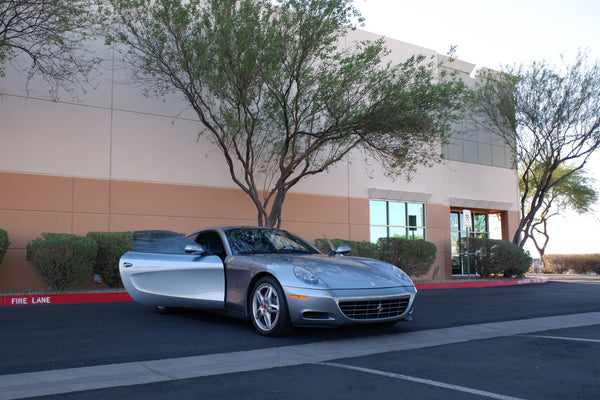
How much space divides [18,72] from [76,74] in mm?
1368

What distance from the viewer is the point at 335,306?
5.79 m

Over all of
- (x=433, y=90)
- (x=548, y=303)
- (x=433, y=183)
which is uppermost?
(x=433, y=90)

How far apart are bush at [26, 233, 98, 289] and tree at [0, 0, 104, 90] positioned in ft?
13.3

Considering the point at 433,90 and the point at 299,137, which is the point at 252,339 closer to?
the point at 433,90

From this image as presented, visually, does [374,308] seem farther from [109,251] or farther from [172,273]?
[109,251]

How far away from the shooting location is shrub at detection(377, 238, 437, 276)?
17828 millimetres

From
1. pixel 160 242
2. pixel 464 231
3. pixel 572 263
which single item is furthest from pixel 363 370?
pixel 572 263

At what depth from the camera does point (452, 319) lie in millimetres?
7902

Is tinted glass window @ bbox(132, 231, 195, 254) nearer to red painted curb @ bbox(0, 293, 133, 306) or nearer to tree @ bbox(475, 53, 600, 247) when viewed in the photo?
red painted curb @ bbox(0, 293, 133, 306)

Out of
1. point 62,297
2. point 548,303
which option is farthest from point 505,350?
point 62,297

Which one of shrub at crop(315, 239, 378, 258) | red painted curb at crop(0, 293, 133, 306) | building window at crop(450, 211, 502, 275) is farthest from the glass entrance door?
red painted curb at crop(0, 293, 133, 306)

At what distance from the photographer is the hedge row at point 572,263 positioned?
29.9m

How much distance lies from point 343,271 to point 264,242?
1.54 metres

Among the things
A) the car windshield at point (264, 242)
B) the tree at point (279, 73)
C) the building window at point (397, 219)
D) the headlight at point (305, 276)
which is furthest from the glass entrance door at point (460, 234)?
the headlight at point (305, 276)
